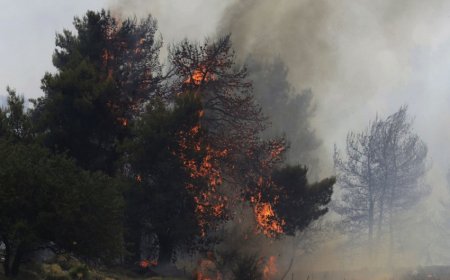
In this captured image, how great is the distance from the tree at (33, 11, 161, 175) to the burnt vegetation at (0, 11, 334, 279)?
6cm

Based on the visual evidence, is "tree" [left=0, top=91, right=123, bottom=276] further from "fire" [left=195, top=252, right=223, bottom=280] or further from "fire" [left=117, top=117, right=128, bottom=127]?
"fire" [left=195, top=252, right=223, bottom=280]

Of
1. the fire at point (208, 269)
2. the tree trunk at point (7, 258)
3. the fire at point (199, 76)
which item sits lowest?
the tree trunk at point (7, 258)

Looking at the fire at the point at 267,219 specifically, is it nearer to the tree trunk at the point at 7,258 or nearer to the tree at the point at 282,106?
the tree trunk at the point at 7,258

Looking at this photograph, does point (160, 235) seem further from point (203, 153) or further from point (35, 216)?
point (35, 216)

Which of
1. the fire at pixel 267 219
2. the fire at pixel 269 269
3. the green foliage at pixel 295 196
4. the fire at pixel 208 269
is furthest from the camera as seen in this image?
the fire at pixel 269 269

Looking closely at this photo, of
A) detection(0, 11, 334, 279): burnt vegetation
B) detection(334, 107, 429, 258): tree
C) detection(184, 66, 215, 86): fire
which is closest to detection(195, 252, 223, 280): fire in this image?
detection(0, 11, 334, 279): burnt vegetation

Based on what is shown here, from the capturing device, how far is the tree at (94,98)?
22.4 meters

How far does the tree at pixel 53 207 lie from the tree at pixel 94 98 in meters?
6.10

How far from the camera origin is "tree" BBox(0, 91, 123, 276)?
13148mm

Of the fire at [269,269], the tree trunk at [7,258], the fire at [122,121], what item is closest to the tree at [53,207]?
the tree trunk at [7,258]

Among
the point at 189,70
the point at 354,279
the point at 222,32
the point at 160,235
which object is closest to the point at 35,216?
the point at 160,235

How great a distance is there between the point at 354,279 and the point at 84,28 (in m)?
25.8

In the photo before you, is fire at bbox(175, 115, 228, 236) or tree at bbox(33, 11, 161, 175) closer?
fire at bbox(175, 115, 228, 236)

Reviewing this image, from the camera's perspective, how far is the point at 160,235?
22.3 m
